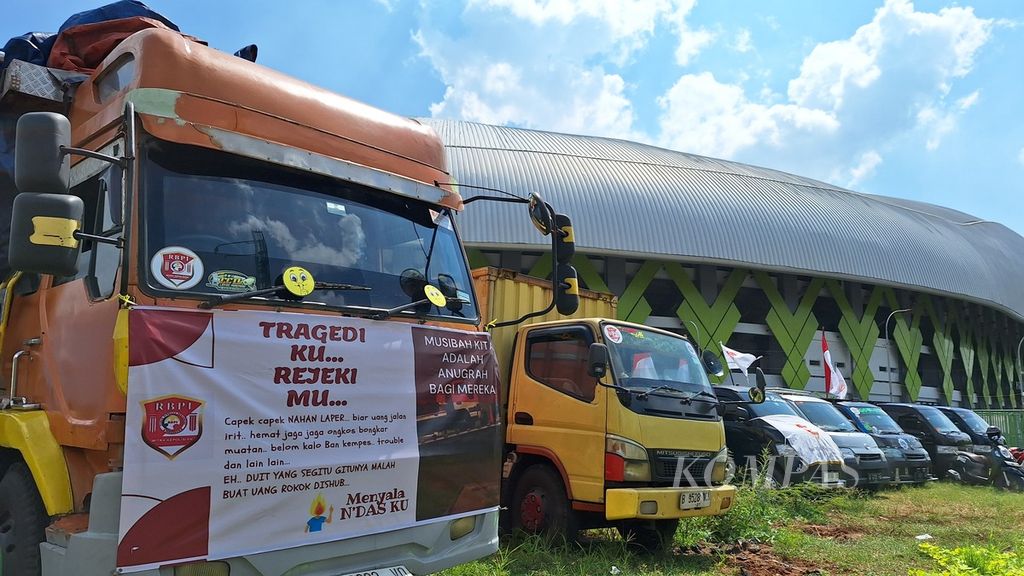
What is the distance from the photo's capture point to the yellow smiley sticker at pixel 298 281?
3.71 m

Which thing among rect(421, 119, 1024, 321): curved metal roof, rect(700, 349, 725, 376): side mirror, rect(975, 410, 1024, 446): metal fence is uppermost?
rect(421, 119, 1024, 321): curved metal roof

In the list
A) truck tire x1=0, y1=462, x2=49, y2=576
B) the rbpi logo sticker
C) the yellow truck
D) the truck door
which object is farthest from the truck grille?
truck tire x1=0, y1=462, x2=49, y2=576

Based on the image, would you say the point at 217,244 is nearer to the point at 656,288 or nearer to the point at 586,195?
the point at 586,195

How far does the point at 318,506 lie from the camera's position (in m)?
3.64

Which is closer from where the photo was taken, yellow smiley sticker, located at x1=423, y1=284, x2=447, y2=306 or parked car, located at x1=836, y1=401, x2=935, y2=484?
yellow smiley sticker, located at x1=423, y1=284, x2=447, y2=306

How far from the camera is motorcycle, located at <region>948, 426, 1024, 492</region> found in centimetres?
1471

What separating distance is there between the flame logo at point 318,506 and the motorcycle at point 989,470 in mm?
15473

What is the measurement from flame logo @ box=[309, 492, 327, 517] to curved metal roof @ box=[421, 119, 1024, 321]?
75.1ft

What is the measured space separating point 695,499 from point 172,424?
504cm

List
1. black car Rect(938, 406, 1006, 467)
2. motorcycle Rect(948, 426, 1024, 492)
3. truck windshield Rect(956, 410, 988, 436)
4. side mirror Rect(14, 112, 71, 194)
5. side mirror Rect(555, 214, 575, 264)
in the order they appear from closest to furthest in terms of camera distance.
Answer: side mirror Rect(14, 112, 71, 194) → side mirror Rect(555, 214, 575, 264) → motorcycle Rect(948, 426, 1024, 492) → black car Rect(938, 406, 1006, 467) → truck windshield Rect(956, 410, 988, 436)

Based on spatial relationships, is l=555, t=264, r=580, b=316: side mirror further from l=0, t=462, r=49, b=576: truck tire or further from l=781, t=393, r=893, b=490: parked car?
l=781, t=393, r=893, b=490: parked car

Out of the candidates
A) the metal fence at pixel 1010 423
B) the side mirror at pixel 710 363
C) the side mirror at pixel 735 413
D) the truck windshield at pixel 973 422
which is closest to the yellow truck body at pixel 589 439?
the side mirror at pixel 710 363

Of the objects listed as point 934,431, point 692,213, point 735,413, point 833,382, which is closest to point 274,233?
point 735,413

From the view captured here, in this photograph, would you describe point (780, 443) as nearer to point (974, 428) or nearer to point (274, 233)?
point (974, 428)
